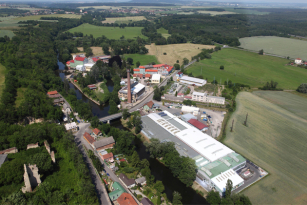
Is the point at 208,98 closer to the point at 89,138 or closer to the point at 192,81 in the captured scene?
the point at 192,81

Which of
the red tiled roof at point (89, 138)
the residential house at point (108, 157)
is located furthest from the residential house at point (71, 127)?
the residential house at point (108, 157)

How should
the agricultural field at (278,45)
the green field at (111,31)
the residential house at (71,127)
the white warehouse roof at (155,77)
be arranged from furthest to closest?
1. the green field at (111,31)
2. the agricultural field at (278,45)
3. the white warehouse roof at (155,77)
4. the residential house at (71,127)

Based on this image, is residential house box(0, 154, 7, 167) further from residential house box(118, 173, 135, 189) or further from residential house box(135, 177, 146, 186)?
residential house box(135, 177, 146, 186)

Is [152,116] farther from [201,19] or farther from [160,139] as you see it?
[201,19]

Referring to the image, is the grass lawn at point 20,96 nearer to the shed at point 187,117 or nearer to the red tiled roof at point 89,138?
the red tiled roof at point 89,138

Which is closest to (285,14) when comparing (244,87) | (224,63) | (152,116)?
(224,63)

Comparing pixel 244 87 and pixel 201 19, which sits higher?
pixel 201 19
